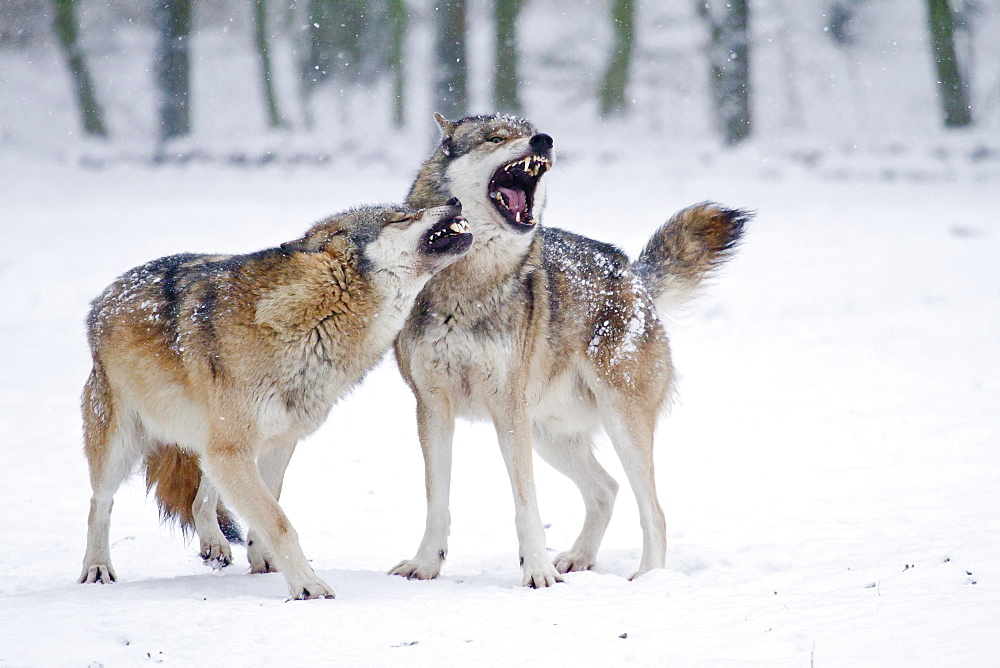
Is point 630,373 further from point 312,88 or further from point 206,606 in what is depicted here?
point 312,88

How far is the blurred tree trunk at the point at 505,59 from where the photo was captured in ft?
61.9

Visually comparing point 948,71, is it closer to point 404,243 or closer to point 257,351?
point 404,243

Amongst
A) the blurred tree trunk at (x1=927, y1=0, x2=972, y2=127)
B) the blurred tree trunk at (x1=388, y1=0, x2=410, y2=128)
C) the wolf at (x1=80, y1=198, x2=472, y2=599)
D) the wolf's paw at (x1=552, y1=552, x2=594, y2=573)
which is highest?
the blurred tree trunk at (x1=388, y1=0, x2=410, y2=128)

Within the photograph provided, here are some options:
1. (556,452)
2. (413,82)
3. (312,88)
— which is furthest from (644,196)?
(556,452)

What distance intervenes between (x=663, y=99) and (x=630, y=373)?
17.5 m

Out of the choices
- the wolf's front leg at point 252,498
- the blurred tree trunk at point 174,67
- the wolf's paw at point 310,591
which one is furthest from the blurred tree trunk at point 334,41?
the wolf's paw at point 310,591

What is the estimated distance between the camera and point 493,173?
15.8 ft

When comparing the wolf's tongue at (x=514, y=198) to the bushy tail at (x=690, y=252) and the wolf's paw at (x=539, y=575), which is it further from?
the wolf's paw at (x=539, y=575)

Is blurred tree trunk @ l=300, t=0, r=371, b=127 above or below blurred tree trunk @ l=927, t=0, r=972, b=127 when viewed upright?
above

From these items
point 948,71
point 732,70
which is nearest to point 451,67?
point 732,70

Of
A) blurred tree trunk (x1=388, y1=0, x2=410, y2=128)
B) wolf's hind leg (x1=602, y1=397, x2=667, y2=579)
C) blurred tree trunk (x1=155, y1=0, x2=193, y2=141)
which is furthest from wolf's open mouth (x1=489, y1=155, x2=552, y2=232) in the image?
blurred tree trunk (x1=155, y1=0, x2=193, y2=141)

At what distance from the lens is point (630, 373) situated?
5352 mm

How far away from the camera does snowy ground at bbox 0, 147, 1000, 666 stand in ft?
11.3

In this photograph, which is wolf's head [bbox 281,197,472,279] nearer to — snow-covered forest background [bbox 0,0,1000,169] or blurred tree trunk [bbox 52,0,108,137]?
snow-covered forest background [bbox 0,0,1000,169]
